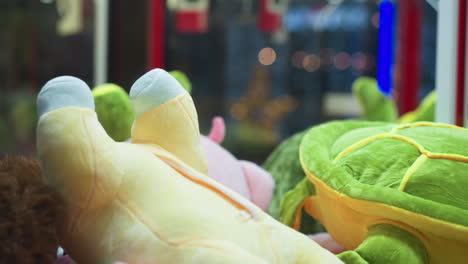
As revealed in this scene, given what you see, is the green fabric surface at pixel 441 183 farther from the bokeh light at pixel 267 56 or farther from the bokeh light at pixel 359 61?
the bokeh light at pixel 359 61

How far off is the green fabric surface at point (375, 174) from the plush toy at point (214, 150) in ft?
0.58

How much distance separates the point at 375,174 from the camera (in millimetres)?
792

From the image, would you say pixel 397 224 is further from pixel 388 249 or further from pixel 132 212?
pixel 132 212

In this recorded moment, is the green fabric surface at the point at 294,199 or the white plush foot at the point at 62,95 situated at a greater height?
the white plush foot at the point at 62,95

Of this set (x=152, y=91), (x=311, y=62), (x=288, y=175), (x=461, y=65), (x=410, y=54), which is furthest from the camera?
(x=311, y=62)

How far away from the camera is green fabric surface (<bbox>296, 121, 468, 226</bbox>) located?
0.70 meters

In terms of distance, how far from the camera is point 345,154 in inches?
33.8

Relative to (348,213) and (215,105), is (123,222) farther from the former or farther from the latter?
(215,105)

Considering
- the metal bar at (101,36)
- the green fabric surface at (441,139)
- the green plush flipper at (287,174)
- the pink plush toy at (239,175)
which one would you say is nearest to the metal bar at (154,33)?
the metal bar at (101,36)

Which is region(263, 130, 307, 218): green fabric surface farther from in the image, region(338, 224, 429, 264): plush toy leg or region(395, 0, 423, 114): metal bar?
region(395, 0, 423, 114): metal bar

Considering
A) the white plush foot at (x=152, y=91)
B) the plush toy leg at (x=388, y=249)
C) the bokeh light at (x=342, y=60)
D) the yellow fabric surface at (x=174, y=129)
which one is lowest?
the plush toy leg at (x=388, y=249)

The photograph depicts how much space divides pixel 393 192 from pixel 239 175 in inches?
16.2

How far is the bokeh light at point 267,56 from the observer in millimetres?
3973

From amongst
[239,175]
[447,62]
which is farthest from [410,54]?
[239,175]
